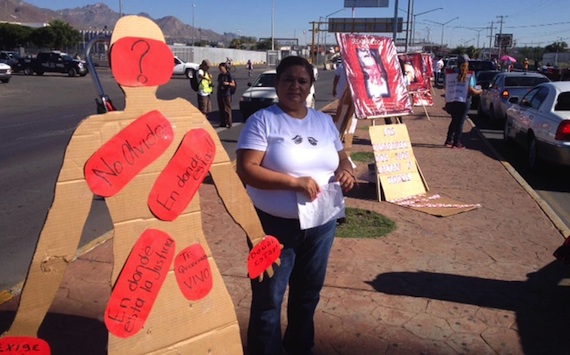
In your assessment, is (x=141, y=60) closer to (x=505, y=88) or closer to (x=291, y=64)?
(x=291, y=64)

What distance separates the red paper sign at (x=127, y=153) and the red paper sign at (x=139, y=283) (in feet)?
0.90

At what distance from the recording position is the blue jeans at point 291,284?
109 inches

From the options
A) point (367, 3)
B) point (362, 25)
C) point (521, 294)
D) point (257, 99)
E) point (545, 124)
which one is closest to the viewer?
point (521, 294)

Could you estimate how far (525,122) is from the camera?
988 cm

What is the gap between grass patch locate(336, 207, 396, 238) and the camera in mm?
5660

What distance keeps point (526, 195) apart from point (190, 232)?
6429 mm

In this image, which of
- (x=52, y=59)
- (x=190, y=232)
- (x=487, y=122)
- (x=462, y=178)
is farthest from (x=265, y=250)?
(x=52, y=59)

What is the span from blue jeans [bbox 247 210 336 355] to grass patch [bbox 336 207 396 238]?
2553mm

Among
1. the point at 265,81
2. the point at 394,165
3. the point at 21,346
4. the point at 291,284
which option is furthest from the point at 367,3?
the point at 21,346

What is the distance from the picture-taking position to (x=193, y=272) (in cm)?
237

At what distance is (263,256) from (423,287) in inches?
90.2

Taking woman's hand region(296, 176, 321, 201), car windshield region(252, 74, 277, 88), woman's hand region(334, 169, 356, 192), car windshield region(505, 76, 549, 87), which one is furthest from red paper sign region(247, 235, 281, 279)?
car windshield region(505, 76, 549, 87)

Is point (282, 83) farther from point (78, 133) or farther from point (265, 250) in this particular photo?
point (78, 133)

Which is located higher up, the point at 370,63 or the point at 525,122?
the point at 370,63
